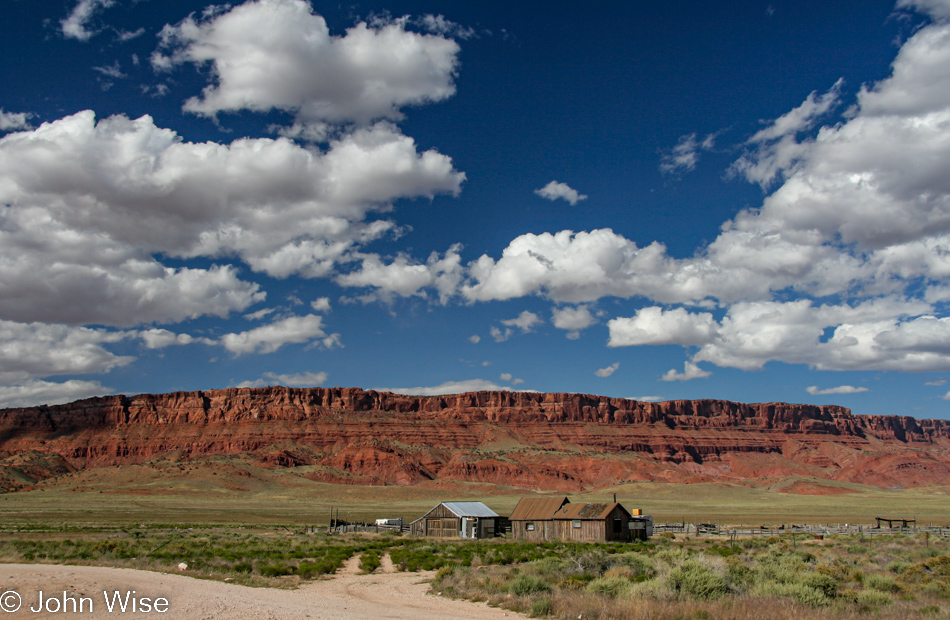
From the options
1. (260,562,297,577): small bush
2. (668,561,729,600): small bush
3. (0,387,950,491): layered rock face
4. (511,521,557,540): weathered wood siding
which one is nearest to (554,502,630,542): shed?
(511,521,557,540): weathered wood siding

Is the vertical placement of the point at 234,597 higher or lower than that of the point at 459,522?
higher

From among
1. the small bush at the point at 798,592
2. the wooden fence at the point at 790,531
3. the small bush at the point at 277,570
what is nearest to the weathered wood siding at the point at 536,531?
the wooden fence at the point at 790,531

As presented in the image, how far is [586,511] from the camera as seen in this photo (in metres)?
35.8

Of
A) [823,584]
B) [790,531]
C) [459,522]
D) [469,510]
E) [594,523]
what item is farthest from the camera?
[790,531]

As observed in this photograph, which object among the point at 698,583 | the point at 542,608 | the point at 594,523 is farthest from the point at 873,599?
the point at 594,523

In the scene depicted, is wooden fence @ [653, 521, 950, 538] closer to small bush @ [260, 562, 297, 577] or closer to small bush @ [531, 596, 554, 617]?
small bush @ [260, 562, 297, 577]

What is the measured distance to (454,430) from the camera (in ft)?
529

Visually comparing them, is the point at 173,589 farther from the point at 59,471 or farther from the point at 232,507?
the point at 59,471

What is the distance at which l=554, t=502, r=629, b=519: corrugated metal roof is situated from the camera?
115 feet

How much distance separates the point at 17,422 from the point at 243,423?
195ft

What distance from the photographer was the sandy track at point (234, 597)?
12.7 meters

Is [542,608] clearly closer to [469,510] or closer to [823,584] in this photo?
[823,584]

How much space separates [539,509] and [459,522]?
6342mm

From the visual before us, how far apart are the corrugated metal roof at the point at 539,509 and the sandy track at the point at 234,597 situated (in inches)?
727
